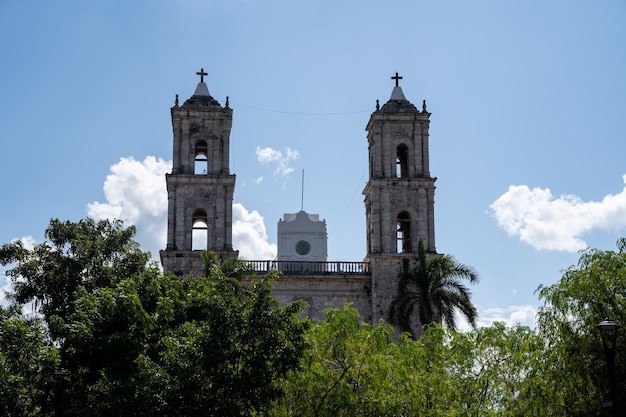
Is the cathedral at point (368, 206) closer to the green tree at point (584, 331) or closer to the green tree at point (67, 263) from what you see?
the green tree at point (67, 263)

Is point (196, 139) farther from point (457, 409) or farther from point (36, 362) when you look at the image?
point (457, 409)

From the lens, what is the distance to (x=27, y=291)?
3572cm

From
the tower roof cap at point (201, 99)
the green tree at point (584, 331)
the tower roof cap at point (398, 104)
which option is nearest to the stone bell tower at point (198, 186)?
the tower roof cap at point (201, 99)

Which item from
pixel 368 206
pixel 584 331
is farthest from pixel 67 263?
pixel 584 331

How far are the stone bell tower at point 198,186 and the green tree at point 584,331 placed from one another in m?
21.2

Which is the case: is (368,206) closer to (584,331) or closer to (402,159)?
(402,159)

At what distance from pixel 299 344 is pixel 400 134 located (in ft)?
69.3

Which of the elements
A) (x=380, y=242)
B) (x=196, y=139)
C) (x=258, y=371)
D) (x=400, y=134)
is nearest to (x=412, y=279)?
(x=380, y=242)

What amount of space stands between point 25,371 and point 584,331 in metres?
15.2

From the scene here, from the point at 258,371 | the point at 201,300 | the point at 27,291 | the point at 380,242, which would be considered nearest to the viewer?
the point at 258,371

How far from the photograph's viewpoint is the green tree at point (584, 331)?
1898cm

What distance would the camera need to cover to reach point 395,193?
40.9 metres

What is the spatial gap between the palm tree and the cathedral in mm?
2156

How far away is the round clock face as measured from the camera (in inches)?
1796
